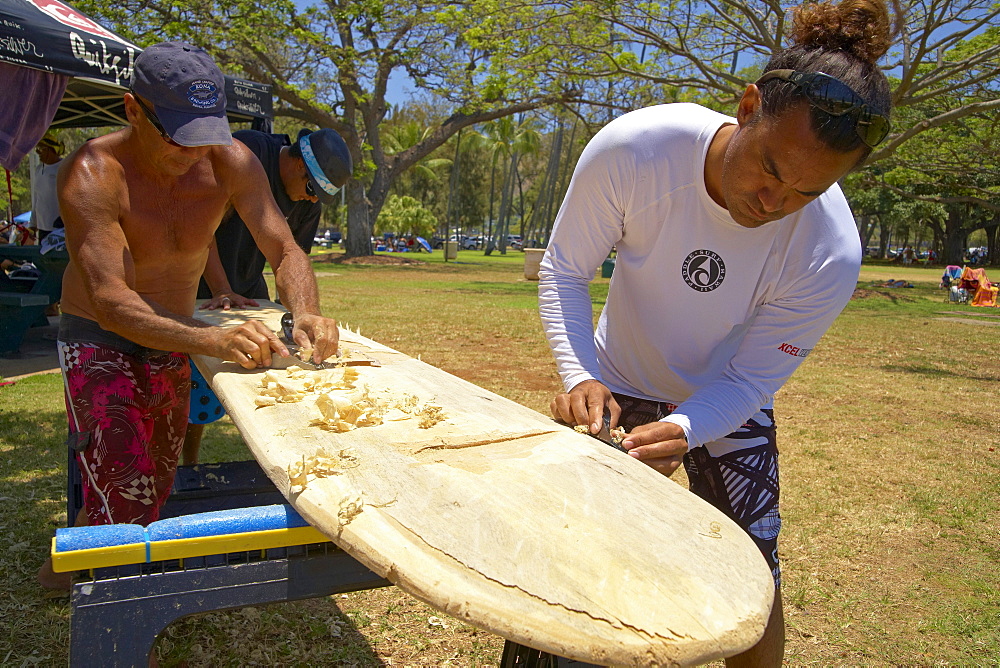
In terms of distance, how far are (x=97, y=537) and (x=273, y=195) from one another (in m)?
2.74

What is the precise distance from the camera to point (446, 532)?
131 centimetres

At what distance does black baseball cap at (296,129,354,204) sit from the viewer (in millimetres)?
3801

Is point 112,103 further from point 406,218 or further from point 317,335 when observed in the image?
point 406,218

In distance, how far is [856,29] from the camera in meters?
1.63

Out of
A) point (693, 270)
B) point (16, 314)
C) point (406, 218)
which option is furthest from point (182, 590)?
point (406, 218)

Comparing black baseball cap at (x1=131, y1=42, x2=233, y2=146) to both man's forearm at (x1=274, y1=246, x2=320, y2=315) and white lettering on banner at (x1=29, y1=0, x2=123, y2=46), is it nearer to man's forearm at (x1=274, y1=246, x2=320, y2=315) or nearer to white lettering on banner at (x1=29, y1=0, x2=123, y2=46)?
man's forearm at (x1=274, y1=246, x2=320, y2=315)

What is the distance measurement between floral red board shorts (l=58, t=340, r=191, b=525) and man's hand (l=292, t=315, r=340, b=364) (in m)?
0.50

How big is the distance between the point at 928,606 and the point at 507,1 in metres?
13.4

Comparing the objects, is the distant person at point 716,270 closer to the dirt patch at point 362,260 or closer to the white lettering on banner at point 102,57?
the white lettering on banner at point 102,57

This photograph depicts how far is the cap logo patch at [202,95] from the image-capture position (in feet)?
7.33

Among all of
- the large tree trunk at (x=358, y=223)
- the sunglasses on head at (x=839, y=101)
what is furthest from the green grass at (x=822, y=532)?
the large tree trunk at (x=358, y=223)

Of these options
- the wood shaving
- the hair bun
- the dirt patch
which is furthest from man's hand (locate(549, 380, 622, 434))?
the dirt patch

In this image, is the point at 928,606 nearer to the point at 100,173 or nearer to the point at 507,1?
the point at 100,173

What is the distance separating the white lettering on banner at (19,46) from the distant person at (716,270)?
4.48 m
